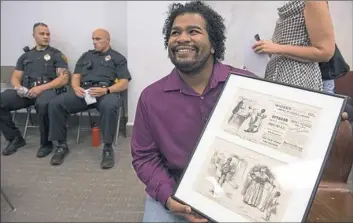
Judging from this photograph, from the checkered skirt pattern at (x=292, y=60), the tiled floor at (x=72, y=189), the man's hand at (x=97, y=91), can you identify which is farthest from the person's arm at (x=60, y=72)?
the checkered skirt pattern at (x=292, y=60)

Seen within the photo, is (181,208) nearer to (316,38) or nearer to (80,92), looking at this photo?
(316,38)

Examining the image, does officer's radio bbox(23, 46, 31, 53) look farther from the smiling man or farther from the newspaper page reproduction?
the newspaper page reproduction

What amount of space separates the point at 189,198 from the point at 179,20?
2.31 feet

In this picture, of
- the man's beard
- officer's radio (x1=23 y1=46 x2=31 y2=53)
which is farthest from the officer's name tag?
the man's beard

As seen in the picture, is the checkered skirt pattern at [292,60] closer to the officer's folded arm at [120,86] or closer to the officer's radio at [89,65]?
the officer's folded arm at [120,86]

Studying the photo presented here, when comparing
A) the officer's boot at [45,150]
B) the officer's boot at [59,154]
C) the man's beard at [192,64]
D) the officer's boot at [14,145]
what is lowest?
the officer's boot at [14,145]

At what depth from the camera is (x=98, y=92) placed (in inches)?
128

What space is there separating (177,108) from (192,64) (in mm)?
185

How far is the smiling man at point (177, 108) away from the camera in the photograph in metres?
1.29

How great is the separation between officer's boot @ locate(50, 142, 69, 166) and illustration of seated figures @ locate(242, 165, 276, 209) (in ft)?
8.10

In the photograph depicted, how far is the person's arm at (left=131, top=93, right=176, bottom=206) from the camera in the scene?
133cm

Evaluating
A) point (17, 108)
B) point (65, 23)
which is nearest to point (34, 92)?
point (17, 108)

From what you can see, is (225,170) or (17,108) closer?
(225,170)

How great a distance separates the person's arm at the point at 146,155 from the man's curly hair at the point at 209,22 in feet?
1.19
